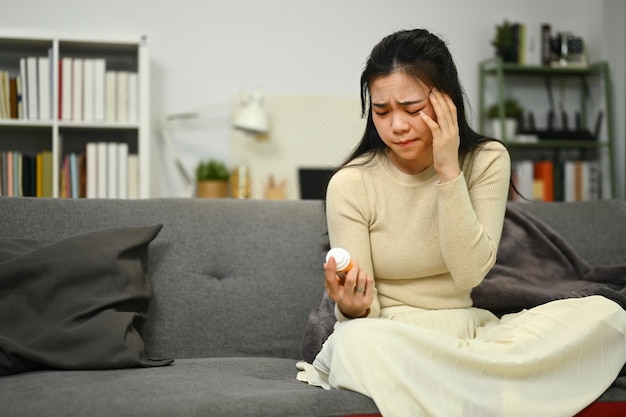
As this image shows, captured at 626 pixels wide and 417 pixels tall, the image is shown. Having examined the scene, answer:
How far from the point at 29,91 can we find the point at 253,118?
111 centimetres

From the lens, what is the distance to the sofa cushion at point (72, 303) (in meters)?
1.71

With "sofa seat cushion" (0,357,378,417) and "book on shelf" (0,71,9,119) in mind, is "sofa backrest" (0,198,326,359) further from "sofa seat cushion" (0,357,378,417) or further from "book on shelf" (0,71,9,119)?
"book on shelf" (0,71,9,119)

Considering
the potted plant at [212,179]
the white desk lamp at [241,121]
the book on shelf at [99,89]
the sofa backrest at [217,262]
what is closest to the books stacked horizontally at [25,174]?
the book on shelf at [99,89]

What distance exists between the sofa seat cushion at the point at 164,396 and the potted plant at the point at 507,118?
135 inches

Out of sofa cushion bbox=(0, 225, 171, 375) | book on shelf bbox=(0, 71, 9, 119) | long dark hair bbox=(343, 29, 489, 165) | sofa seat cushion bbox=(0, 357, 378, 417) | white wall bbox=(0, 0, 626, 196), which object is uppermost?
white wall bbox=(0, 0, 626, 196)

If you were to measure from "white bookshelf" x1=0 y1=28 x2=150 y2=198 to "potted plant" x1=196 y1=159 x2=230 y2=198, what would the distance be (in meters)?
0.32

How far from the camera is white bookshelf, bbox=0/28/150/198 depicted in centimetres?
382

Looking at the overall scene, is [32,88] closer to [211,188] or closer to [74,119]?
[74,119]

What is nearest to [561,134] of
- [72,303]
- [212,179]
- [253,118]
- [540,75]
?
[540,75]

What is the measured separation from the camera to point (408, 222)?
1807 millimetres

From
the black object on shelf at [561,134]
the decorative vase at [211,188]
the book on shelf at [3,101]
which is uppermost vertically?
the book on shelf at [3,101]

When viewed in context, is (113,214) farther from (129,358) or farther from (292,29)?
(292,29)

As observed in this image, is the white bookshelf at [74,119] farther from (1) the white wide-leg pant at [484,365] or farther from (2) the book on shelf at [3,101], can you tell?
(1) the white wide-leg pant at [484,365]

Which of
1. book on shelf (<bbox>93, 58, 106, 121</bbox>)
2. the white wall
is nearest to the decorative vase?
the white wall
